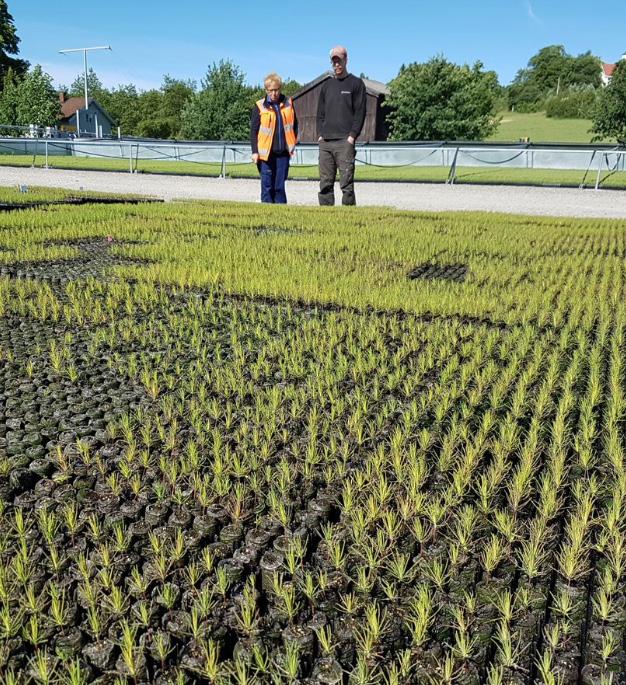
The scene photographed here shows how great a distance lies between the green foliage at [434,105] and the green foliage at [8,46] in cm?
3570

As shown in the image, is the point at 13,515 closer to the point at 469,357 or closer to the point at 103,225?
the point at 469,357

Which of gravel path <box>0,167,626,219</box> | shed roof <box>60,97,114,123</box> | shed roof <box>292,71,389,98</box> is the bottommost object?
gravel path <box>0,167,626,219</box>

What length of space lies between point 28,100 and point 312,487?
60981mm

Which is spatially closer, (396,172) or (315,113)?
(396,172)

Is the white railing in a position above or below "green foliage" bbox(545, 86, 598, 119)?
below

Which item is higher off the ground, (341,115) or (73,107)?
(73,107)

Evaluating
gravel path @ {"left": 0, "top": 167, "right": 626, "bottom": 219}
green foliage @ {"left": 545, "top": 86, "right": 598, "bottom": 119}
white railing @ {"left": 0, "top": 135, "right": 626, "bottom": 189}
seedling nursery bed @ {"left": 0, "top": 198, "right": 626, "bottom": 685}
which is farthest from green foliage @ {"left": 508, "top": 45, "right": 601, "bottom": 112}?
seedling nursery bed @ {"left": 0, "top": 198, "right": 626, "bottom": 685}

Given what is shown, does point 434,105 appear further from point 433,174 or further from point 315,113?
point 433,174

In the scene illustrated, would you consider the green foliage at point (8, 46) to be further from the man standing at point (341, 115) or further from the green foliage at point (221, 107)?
the man standing at point (341, 115)

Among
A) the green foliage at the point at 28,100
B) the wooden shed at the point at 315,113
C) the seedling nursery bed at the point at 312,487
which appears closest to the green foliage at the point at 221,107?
the wooden shed at the point at 315,113

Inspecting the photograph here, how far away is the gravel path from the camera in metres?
13.0

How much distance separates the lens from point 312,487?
78.4 inches

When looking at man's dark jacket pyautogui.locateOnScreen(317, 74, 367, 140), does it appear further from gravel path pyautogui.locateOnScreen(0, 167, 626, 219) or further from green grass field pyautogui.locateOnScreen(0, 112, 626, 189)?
green grass field pyautogui.locateOnScreen(0, 112, 626, 189)

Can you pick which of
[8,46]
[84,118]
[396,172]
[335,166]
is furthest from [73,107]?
[335,166]
